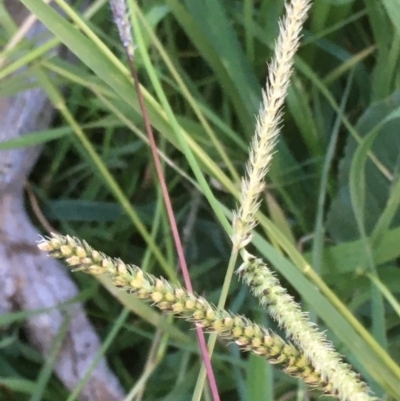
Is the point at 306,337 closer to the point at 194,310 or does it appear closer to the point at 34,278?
the point at 194,310

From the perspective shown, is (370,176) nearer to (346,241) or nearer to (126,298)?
(346,241)

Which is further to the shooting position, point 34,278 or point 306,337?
point 34,278

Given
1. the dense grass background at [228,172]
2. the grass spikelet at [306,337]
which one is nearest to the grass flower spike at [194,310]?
the grass spikelet at [306,337]

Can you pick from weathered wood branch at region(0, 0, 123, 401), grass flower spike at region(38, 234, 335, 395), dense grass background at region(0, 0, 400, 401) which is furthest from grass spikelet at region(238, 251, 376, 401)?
weathered wood branch at region(0, 0, 123, 401)

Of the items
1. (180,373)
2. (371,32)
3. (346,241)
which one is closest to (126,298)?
(180,373)

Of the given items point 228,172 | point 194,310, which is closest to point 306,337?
point 194,310

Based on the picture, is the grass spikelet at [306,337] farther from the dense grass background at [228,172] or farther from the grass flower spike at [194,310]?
the dense grass background at [228,172]

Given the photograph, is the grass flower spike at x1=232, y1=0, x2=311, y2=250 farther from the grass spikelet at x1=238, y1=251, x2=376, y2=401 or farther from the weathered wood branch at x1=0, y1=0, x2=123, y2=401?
the weathered wood branch at x1=0, y1=0, x2=123, y2=401
